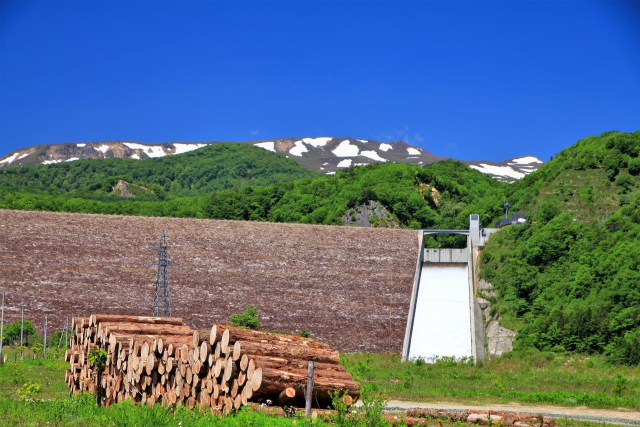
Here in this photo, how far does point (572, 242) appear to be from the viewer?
112ft

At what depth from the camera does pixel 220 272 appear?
36.5m

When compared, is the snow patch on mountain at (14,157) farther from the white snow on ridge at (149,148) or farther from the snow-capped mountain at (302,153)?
the white snow on ridge at (149,148)

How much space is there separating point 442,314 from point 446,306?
86 centimetres

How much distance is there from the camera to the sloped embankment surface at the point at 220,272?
32.5m

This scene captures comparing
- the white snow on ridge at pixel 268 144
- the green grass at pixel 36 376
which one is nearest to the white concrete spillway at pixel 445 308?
the green grass at pixel 36 376

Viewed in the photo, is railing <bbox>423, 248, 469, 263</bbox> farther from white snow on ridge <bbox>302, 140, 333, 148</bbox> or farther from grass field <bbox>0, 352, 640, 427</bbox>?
white snow on ridge <bbox>302, 140, 333, 148</bbox>

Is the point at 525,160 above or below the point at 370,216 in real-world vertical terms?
above

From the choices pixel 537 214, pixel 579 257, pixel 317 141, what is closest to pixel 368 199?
pixel 537 214

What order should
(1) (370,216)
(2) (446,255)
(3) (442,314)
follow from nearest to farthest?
(3) (442,314)
(2) (446,255)
(1) (370,216)

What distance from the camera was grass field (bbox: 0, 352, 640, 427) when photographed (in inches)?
432

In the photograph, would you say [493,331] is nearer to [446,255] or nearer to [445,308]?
[445,308]

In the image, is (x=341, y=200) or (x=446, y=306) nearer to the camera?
(x=446, y=306)

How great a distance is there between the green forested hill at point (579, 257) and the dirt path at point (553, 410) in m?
8.29

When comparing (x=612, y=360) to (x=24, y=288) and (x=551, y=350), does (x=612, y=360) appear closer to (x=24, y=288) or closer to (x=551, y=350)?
(x=551, y=350)
